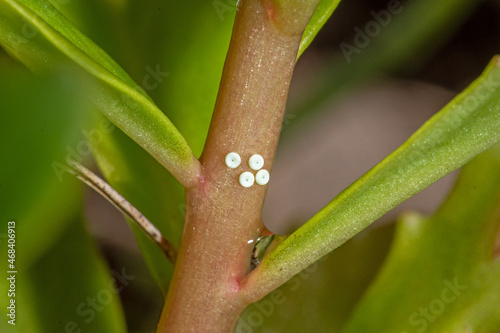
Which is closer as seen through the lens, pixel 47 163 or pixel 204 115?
pixel 47 163

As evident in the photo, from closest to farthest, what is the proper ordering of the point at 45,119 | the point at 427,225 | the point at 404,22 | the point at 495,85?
the point at 45,119 → the point at 495,85 → the point at 427,225 → the point at 404,22

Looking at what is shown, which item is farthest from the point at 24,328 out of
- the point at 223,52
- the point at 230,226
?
the point at 223,52

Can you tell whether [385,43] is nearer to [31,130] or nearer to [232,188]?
[232,188]

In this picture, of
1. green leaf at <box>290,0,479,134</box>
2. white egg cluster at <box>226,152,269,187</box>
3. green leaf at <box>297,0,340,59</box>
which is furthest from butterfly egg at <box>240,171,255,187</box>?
green leaf at <box>290,0,479,134</box>

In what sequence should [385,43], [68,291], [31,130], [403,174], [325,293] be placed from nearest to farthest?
[31,130]
[403,174]
[68,291]
[325,293]
[385,43]

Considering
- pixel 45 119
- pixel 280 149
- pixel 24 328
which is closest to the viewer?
pixel 45 119

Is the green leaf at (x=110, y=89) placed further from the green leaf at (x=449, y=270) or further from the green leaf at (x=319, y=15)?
the green leaf at (x=449, y=270)

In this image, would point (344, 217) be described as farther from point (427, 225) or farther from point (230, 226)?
point (427, 225)

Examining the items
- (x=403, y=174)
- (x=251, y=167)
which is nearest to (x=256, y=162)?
(x=251, y=167)
